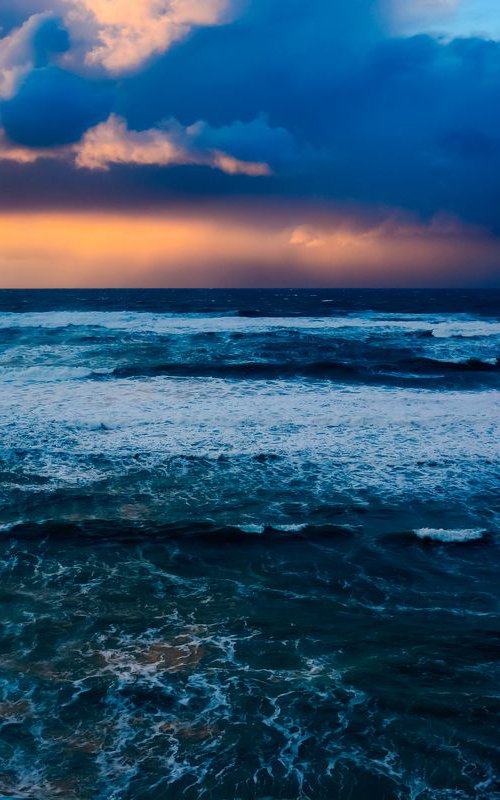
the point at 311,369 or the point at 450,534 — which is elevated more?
the point at 311,369

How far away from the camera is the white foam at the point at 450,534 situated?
10.4 m

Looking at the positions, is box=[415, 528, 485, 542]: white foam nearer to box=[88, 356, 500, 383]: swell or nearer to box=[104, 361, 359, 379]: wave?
box=[88, 356, 500, 383]: swell

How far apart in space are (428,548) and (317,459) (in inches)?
196

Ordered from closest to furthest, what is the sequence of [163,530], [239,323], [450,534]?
1. [450,534]
2. [163,530]
3. [239,323]

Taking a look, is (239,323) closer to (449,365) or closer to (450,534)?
(449,365)

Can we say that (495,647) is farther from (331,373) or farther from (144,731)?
(331,373)

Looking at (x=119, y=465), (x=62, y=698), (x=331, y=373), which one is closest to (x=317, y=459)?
(x=119, y=465)

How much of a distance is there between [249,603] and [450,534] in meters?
4.15

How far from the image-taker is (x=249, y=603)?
8359mm

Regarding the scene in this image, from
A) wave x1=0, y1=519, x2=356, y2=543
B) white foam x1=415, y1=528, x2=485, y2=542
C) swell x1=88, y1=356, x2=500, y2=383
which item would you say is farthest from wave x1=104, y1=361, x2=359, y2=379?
white foam x1=415, y1=528, x2=485, y2=542

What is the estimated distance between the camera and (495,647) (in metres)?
7.32

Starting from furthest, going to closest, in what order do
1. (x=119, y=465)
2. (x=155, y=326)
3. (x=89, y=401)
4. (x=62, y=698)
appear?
1. (x=155, y=326)
2. (x=89, y=401)
3. (x=119, y=465)
4. (x=62, y=698)

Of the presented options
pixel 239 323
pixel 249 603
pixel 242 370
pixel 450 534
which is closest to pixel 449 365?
pixel 242 370

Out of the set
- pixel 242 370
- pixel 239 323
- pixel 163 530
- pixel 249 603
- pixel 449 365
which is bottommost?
pixel 249 603
